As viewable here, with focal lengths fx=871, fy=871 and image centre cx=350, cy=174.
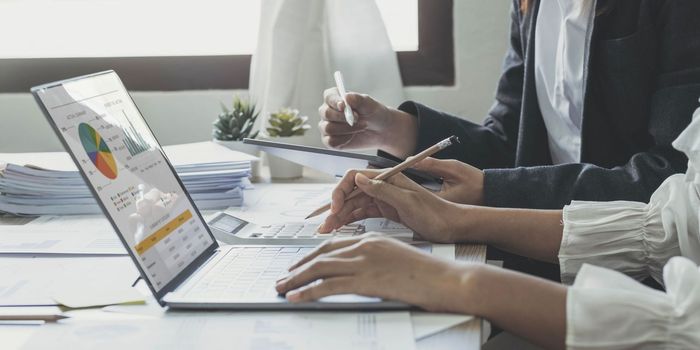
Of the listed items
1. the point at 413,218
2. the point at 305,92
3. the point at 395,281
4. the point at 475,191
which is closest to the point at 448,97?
the point at 305,92

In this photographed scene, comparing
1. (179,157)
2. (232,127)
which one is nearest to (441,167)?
(179,157)

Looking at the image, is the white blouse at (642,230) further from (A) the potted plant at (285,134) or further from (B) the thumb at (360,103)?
(A) the potted plant at (285,134)

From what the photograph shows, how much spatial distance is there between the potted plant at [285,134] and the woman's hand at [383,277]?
84 cm

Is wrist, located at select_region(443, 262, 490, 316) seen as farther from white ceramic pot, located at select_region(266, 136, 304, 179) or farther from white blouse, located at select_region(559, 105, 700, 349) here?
white ceramic pot, located at select_region(266, 136, 304, 179)

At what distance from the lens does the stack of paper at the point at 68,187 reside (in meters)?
1.28

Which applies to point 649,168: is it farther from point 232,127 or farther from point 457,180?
point 232,127

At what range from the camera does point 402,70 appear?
6.41 feet

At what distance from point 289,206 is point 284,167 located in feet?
1.16

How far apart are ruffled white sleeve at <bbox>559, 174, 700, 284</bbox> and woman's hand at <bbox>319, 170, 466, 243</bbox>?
0.13 m

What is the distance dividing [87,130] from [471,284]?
0.39 meters

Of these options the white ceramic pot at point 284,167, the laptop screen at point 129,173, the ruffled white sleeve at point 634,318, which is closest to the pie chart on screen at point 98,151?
the laptop screen at point 129,173

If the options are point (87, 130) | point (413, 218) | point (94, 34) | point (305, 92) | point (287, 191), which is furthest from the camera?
point (94, 34)

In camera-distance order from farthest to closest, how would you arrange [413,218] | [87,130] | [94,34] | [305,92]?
[94,34] < [305,92] < [413,218] < [87,130]

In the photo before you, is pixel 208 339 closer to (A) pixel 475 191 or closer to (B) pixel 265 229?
(B) pixel 265 229
